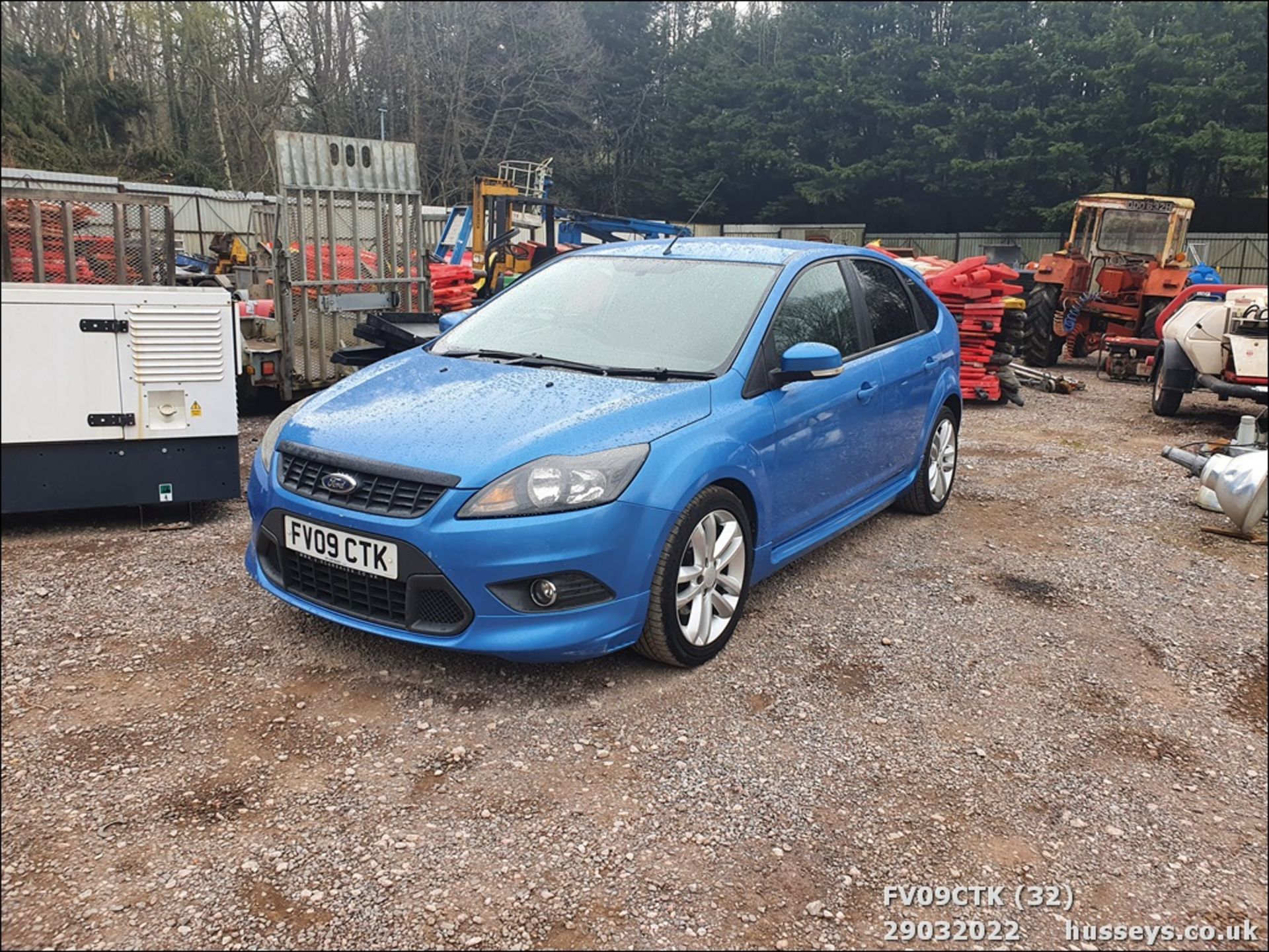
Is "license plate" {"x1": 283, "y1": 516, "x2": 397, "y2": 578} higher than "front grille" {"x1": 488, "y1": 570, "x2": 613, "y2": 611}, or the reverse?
"license plate" {"x1": 283, "y1": 516, "x2": 397, "y2": 578}

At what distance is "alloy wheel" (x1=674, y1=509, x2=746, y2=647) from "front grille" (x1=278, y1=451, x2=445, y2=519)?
2.87 ft

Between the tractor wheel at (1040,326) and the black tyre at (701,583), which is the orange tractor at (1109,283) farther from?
the black tyre at (701,583)

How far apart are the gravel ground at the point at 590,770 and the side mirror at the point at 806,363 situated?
0.98 m

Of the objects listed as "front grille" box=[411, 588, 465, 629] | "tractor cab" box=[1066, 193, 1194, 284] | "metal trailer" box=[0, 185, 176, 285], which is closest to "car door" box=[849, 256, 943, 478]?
"front grille" box=[411, 588, 465, 629]

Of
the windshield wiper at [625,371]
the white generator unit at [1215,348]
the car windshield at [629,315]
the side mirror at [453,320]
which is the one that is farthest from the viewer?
the white generator unit at [1215,348]

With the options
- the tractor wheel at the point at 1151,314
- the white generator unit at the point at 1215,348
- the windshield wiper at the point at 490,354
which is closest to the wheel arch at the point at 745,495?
the windshield wiper at the point at 490,354

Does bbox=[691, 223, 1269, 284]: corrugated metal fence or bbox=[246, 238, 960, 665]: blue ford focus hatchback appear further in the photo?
bbox=[691, 223, 1269, 284]: corrugated metal fence

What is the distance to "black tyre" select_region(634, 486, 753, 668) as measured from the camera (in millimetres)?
3064

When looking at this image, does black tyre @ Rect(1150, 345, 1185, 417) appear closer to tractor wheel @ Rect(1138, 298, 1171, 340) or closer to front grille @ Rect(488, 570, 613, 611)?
tractor wheel @ Rect(1138, 298, 1171, 340)

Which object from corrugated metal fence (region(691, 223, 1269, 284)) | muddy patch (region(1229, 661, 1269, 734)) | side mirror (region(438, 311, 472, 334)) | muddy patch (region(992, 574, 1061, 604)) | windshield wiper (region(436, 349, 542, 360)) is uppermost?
corrugated metal fence (region(691, 223, 1269, 284))

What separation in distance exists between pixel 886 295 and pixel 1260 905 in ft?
11.3

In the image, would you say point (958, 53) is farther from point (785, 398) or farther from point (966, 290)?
point (785, 398)

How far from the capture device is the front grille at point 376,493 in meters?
2.77

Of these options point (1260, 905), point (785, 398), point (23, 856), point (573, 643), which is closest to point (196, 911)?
point (23, 856)
